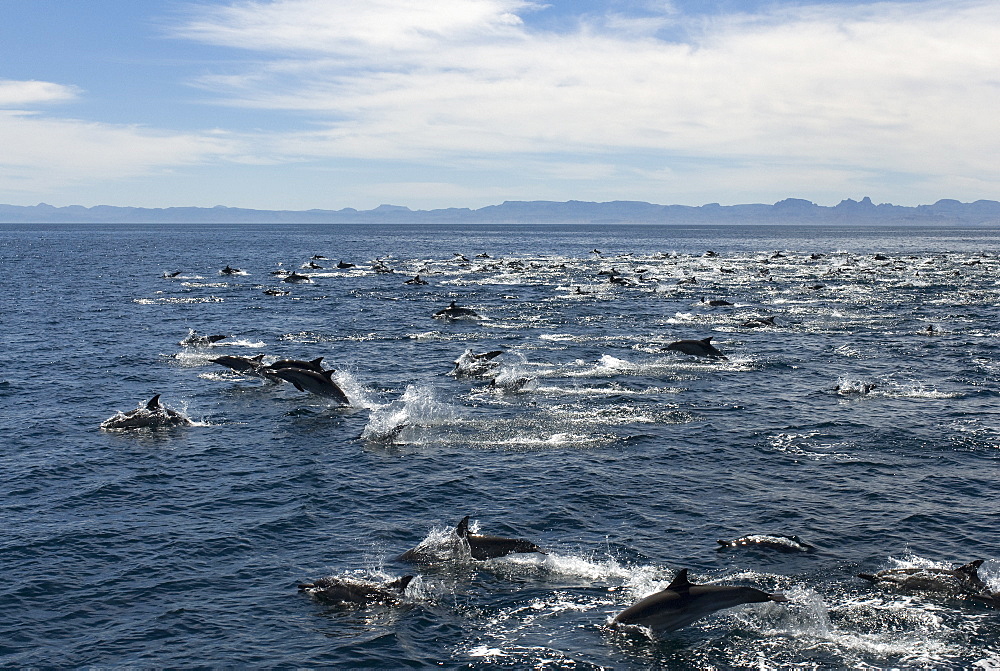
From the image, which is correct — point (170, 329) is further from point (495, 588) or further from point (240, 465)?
point (495, 588)

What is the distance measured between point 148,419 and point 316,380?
5770 mm

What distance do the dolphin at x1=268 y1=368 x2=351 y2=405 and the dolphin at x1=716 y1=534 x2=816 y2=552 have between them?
53.6 feet

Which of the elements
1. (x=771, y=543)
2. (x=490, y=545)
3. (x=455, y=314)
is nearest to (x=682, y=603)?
(x=771, y=543)

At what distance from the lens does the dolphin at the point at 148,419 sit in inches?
1036

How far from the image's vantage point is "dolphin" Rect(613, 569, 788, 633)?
13.9 m

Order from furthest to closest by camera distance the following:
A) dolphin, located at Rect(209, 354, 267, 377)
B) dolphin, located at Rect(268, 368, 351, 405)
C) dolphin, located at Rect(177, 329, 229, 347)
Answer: dolphin, located at Rect(177, 329, 229, 347) < dolphin, located at Rect(209, 354, 267, 377) < dolphin, located at Rect(268, 368, 351, 405)

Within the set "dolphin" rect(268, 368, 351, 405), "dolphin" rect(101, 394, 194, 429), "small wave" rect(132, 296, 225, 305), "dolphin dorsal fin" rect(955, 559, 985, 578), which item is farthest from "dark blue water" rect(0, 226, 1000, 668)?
"small wave" rect(132, 296, 225, 305)

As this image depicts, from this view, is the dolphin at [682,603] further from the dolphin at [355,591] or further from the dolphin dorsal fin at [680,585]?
the dolphin at [355,591]

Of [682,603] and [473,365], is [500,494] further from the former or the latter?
[473,365]

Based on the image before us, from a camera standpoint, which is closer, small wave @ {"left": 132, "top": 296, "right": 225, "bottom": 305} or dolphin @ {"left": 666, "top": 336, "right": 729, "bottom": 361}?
dolphin @ {"left": 666, "top": 336, "right": 729, "bottom": 361}

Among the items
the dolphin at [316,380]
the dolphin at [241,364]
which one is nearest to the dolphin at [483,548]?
the dolphin at [316,380]

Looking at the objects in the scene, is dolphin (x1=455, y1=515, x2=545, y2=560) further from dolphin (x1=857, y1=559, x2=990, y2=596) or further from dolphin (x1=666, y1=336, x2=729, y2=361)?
dolphin (x1=666, y1=336, x2=729, y2=361)

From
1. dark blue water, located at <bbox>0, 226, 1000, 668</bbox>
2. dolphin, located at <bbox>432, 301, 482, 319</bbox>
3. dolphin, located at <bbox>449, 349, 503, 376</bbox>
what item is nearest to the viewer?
dark blue water, located at <bbox>0, 226, 1000, 668</bbox>

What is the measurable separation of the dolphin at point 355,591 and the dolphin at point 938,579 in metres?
8.85
